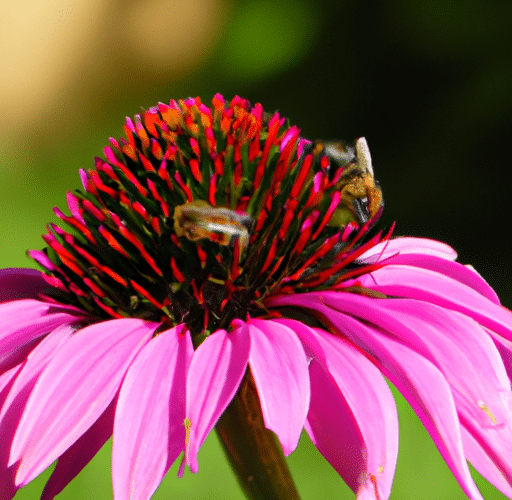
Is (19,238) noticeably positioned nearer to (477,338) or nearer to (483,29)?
(483,29)

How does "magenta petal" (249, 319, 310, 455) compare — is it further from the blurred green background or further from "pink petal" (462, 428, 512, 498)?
the blurred green background

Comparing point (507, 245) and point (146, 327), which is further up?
point (146, 327)

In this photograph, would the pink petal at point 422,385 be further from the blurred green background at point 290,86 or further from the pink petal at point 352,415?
the blurred green background at point 290,86

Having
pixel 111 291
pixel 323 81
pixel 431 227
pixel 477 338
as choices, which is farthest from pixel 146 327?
pixel 323 81

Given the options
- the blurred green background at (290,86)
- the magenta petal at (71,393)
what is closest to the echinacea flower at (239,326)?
the magenta petal at (71,393)

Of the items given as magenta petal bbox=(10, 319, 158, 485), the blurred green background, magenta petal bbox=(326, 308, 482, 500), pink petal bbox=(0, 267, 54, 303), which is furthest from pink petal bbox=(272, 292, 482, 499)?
the blurred green background

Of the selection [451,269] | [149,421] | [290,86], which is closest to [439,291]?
[451,269]
